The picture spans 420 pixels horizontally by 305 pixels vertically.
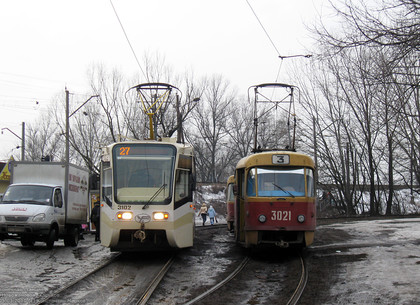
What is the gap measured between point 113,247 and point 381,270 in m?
6.07

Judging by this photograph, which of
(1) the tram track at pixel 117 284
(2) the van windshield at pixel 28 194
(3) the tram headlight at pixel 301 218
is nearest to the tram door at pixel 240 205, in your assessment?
(3) the tram headlight at pixel 301 218

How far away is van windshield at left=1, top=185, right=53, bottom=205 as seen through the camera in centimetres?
1628

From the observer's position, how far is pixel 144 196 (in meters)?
12.4

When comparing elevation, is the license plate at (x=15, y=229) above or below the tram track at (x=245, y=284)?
above

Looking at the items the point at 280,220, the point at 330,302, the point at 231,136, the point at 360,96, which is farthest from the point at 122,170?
the point at 231,136

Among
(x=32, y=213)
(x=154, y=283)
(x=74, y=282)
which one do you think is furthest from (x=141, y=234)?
(x=32, y=213)

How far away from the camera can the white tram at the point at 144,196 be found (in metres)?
12.2

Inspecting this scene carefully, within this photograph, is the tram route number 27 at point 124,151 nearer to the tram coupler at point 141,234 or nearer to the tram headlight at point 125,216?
the tram headlight at point 125,216

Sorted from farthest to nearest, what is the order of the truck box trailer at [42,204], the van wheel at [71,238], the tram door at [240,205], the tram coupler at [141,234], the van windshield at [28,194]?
the van wheel at [71,238] < the van windshield at [28,194] < the truck box trailer at [42,204] < the tram door at [240,205] < the tram coupler at [141,234]

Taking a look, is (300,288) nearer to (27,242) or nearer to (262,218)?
(262,218)

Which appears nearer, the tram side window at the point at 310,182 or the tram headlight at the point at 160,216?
the tram headlight at the point at 160,216

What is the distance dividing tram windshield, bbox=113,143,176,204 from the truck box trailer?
439 cm

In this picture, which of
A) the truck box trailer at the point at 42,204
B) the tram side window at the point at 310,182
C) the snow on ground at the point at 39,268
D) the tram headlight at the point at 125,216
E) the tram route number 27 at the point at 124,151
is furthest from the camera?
the truck box trailer at the point at 42,204

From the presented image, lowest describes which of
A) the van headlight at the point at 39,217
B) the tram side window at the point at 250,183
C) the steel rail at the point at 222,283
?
the steel rail at the point at 222,283
